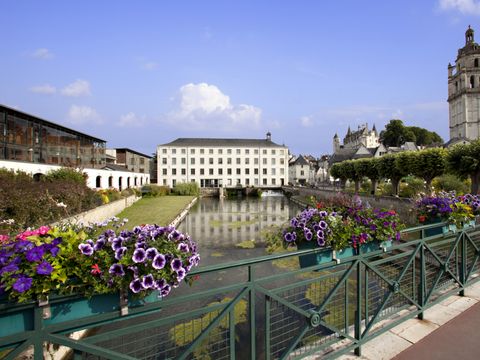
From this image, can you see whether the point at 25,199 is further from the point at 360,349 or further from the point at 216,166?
the point at 216,166

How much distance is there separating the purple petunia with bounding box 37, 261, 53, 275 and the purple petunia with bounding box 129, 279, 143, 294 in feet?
1.58

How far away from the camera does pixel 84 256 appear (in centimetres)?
186

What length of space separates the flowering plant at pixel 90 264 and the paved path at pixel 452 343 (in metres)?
2.83

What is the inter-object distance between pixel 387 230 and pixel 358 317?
3.50ft

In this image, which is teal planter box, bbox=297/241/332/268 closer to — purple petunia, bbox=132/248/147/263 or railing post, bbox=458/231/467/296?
purple petunia, bbox=132/248/147/263

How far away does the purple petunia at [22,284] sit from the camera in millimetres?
1512

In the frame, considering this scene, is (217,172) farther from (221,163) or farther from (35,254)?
(35,254)

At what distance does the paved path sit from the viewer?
3.11m

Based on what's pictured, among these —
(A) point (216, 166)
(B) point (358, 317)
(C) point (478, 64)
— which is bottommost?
(B) point (358, 317)

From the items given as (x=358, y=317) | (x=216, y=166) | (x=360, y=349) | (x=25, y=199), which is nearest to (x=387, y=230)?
(x=358, y=317)

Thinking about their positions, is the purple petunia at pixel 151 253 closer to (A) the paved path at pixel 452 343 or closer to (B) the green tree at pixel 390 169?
(A) the paved path at pixel 452 343

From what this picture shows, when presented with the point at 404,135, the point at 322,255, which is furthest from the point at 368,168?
the point at 404,135

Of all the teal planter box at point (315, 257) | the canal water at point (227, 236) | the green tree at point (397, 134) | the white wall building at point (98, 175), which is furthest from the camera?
the green tree at point (397, 134)

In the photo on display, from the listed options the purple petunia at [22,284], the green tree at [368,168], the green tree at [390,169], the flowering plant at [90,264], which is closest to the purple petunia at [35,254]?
the flowering plant at [90,264]
